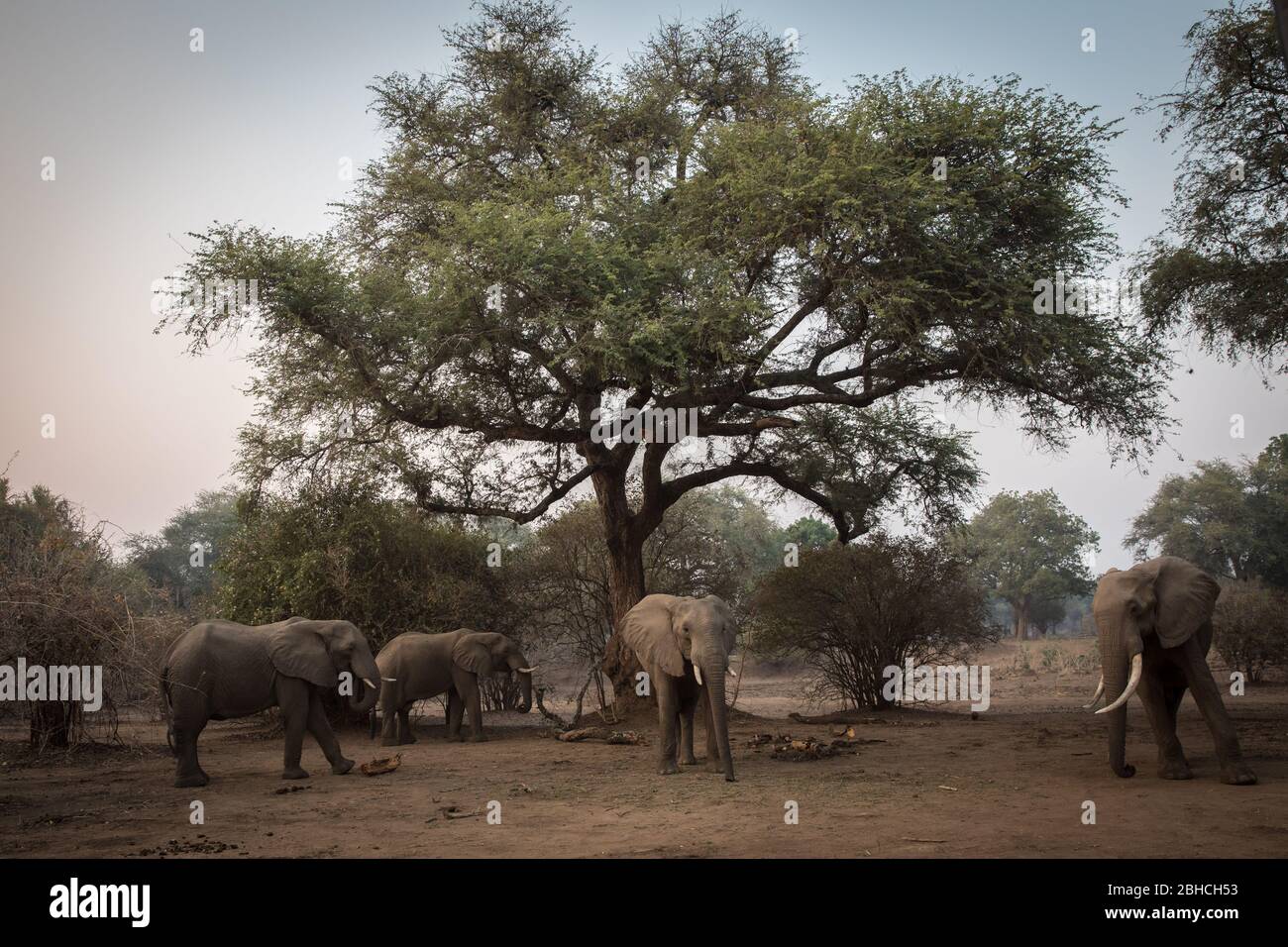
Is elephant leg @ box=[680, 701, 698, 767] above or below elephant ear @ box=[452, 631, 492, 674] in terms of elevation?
below

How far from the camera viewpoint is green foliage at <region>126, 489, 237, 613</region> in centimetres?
5172

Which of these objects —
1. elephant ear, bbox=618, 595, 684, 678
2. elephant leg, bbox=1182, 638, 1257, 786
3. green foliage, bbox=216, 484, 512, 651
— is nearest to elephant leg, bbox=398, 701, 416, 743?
green foliage, bbox=216, 484, 512, 651

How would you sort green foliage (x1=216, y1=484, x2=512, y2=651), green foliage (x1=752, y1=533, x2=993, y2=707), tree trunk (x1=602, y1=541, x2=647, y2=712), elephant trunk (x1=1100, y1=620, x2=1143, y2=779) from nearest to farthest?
1. elephant trunk (x1=1100, y1=620, x2=1143, y2=779)
2. green foliage (x1=216, y1=484, x2=512, y2=651)
3. tree trunk (x1=602, y1=541, x2=647, y2=712)
4. green foliage (x1=752, y1=533, x2=993, y2=707)

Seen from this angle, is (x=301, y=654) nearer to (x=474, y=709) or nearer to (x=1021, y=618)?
(x=474, y=709)

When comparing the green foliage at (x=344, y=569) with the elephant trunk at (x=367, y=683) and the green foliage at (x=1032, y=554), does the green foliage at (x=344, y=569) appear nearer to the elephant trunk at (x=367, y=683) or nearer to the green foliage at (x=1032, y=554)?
the elephant trunk at (x=367, y=683)

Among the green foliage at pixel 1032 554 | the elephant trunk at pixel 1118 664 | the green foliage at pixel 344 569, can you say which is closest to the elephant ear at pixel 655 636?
the elephant trunk at pixel 1118 664

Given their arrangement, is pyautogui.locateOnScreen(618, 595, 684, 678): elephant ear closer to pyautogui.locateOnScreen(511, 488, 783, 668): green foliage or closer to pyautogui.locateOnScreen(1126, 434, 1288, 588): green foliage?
pyautogui.locateOnScreen(511, 488, 783, 668): green foliage

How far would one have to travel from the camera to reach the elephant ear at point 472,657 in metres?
19.5

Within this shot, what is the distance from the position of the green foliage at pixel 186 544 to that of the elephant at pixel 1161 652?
144 feet

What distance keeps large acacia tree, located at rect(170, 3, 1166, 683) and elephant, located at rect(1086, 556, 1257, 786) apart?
20.0 feet

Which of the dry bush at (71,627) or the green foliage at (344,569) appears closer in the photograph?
the dry bush at (71,627)

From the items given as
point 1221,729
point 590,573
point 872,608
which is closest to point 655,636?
point 1221,729

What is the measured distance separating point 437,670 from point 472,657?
711 mm

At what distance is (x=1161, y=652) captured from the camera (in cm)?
1198
